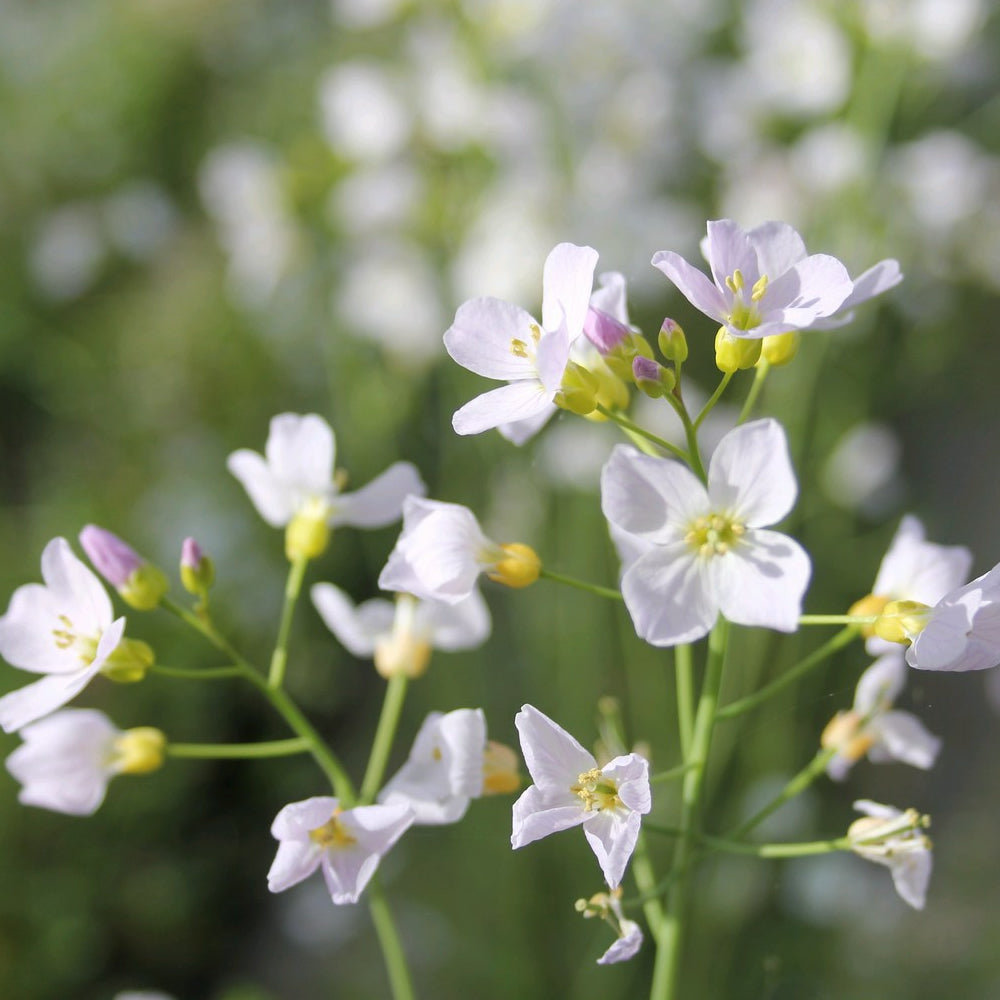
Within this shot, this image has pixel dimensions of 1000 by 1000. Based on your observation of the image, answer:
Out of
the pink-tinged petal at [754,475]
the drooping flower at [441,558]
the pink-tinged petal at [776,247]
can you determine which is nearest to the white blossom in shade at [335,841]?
the drooping flower at [441,558]

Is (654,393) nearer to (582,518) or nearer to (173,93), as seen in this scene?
(582,518)

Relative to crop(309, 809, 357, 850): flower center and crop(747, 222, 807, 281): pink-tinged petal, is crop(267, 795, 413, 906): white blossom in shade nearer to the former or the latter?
crop(309, 809, 357, 850): flower center

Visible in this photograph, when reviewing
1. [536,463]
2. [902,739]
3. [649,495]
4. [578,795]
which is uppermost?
[649,495]

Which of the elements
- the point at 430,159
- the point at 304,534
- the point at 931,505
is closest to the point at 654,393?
the point at 304,534

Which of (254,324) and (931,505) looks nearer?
(931,505)

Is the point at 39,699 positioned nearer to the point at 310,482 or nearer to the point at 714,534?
the point at 310,482

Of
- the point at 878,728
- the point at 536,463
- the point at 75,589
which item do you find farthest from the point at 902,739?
the point at 536,463

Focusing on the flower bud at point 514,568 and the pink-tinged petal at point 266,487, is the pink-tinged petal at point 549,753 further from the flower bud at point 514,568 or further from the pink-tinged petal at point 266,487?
the pink-tinged petal at point 266,487
